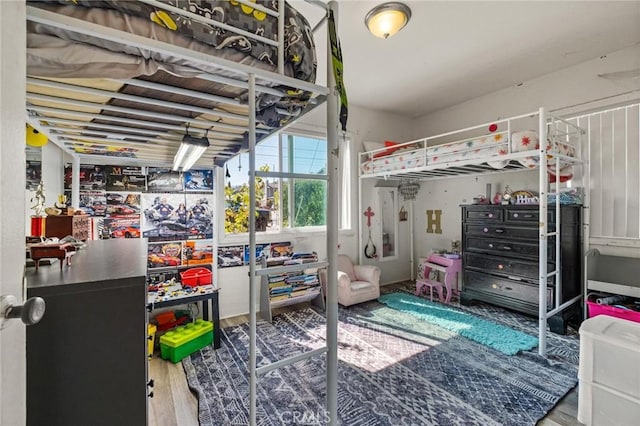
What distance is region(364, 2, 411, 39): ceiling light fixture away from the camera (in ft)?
7.50

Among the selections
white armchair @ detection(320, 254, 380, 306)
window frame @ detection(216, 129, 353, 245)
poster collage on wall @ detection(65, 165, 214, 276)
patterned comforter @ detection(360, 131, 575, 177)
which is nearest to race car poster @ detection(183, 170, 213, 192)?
poster collage on wall @ detection(65, 165, 214, 276)

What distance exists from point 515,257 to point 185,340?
12.5ft

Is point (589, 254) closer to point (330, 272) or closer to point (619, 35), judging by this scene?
point (619, 35)

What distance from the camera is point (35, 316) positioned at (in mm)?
558

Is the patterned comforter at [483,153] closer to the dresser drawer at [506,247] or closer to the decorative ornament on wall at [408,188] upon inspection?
the dresser drawer at [506,247]

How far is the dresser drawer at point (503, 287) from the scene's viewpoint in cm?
326

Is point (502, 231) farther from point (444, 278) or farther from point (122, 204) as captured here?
point (122, 204)

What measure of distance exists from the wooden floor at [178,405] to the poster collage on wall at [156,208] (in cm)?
127

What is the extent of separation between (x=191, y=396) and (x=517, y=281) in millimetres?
3666

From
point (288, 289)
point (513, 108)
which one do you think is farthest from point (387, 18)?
point (288, 289)

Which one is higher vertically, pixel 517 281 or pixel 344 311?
pixel 517 281

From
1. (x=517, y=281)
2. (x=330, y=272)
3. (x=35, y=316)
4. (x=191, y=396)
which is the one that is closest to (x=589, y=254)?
(x=517, y=281)

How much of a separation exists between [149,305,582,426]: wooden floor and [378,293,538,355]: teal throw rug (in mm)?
676

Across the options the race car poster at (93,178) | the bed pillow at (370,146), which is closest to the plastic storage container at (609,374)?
the bed pillow at (370,146)
